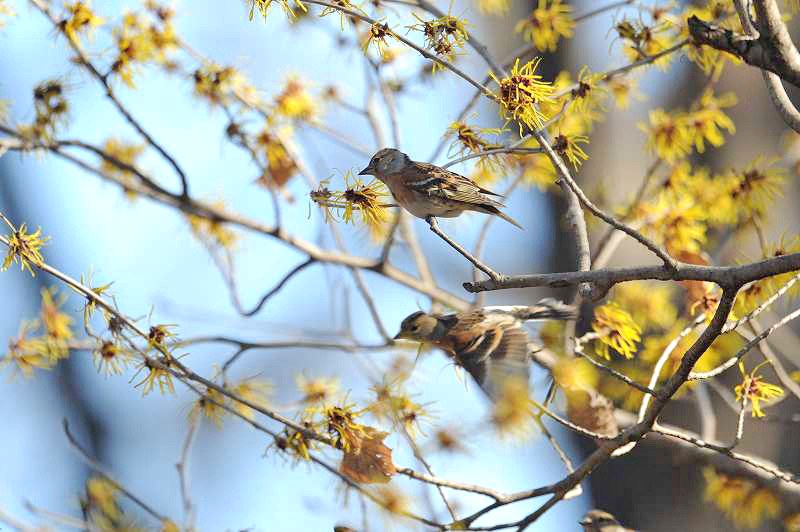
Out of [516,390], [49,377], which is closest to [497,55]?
[516,390]

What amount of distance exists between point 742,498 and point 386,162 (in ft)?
5.72

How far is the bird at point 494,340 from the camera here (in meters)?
2.50

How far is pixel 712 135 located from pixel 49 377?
14.9ft

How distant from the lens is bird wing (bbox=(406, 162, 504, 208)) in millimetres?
2340

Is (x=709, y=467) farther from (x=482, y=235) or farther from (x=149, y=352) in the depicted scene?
(x=149, y=352)

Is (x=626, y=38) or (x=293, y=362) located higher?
(x=293, y=362)

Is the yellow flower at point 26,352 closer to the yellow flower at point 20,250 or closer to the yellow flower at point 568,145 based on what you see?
the yellow flower at point 20,250

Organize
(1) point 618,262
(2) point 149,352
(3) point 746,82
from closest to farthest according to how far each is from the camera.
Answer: (2) point 149,352 → (1) point 618,262 → (3) point 746,82

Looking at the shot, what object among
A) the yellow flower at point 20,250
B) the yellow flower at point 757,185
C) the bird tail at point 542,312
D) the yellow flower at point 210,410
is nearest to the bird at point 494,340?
the bird tail at point 542,312

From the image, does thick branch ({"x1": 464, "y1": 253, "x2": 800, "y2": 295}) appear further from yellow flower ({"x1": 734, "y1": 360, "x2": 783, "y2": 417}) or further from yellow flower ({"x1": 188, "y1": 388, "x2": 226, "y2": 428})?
yellow flower ({"x1": 188, "y1": 388, "x2": 226, "y2": 428})

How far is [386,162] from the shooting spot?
248 centimetres

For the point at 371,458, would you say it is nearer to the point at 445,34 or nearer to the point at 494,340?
the point at 494,340

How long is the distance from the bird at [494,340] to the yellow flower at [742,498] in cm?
98

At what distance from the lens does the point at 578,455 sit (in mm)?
4418
